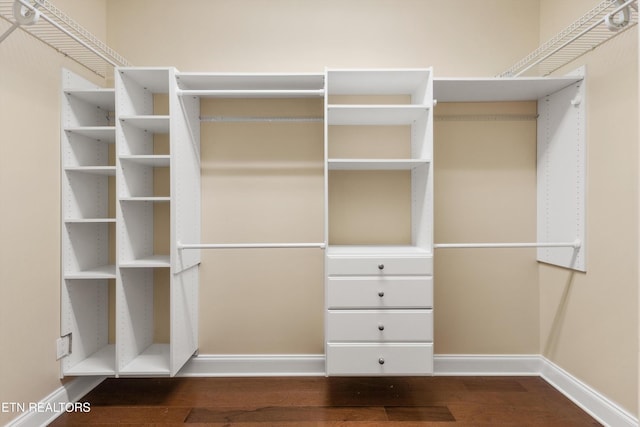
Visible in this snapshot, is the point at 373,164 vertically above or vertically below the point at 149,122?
below

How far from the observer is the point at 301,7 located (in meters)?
2.38

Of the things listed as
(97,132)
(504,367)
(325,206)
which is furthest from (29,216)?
(504,367)

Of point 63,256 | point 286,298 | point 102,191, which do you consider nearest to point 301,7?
point 102,191

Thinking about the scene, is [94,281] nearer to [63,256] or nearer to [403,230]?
[63,256]

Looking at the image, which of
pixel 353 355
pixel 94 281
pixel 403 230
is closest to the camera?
pixel 353 355

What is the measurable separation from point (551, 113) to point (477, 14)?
0.86m

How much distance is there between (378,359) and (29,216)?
2.00 meters

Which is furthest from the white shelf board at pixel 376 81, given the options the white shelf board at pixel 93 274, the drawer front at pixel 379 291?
the white shelf board at pixel 93 274

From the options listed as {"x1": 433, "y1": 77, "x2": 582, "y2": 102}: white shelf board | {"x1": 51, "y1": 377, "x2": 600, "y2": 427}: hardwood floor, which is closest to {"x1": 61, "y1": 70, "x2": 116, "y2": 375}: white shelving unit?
{"x1": 51, "y1": 377, "x2": 600, "y2": 427}: hardwood floor

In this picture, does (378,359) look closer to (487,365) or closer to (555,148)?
(487,365)

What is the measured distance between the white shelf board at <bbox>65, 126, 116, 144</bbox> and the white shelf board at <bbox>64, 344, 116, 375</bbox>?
139 centimetres

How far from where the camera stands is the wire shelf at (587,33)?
5.17 feet

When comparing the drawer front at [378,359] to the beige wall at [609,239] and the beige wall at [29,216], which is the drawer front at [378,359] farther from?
the beige wall at [29,216]

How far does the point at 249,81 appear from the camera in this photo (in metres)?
2.09
